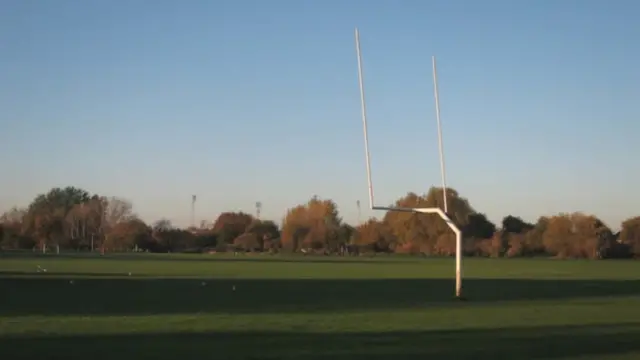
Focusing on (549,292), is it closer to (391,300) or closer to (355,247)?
(391,300)

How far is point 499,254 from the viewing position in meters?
126

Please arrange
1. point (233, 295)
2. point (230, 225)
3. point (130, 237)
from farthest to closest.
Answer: point (230, 225) → point (130, 237) → point (233, 295)

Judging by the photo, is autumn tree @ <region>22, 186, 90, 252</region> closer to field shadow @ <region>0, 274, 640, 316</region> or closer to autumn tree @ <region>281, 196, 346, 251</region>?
autumn tree @ <region>281, 196, 346, 251</region>

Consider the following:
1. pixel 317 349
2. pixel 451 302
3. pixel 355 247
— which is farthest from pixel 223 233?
pixel 317 349

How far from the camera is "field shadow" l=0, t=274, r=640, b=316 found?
24.9 meters

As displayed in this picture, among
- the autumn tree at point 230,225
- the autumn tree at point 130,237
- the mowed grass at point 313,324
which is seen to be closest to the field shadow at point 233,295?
the mowed grass at point 313,324

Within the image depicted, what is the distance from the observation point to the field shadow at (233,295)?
24.9 m

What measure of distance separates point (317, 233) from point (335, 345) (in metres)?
139

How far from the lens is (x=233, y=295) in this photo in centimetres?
3159

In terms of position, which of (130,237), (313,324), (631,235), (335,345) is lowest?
(335,345)

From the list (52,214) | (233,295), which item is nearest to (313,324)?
(233,295)

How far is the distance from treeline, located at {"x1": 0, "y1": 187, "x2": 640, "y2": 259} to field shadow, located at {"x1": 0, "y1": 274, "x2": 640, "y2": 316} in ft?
237

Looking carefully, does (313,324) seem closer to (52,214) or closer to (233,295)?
(233,295)

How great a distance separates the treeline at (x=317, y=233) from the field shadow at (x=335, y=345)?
9356cm
